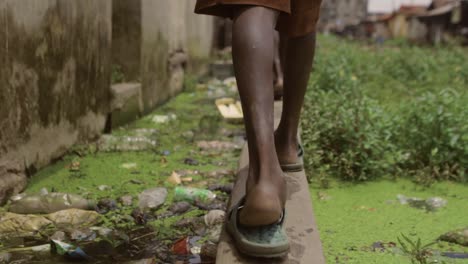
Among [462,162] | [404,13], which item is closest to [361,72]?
[462,162]

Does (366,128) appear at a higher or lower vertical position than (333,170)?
higher

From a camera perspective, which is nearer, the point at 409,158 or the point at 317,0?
the point at 317,0

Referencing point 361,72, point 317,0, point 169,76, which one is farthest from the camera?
point 361,72

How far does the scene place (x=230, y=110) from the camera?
425 centimetres

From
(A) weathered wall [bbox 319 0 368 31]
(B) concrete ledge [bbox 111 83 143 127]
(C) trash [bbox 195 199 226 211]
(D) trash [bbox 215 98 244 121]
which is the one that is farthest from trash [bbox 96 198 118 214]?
(A) weathered wall [bbox 319 0 368 31]

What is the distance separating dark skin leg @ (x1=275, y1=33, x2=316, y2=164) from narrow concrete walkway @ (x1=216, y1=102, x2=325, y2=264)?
0.14m

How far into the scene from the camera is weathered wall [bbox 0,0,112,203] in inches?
85.8

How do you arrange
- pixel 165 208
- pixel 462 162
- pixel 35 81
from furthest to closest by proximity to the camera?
pixel 462 162, pixel 35 81, pixel 165 208

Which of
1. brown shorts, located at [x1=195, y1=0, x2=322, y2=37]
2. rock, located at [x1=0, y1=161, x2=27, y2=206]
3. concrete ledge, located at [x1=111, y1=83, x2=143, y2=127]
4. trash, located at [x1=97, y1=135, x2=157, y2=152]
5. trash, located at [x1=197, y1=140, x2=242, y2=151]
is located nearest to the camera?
brown shorts, located at [x1=195, y1=0, x2=322, y2=37]

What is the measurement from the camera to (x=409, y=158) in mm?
2854

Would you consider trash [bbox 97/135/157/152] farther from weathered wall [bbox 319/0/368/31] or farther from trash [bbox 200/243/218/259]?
weathered wall [bbox 319/0/368/31]

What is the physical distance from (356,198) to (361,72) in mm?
4186

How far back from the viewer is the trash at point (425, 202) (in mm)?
2316

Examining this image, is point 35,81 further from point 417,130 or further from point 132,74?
point 417,130
